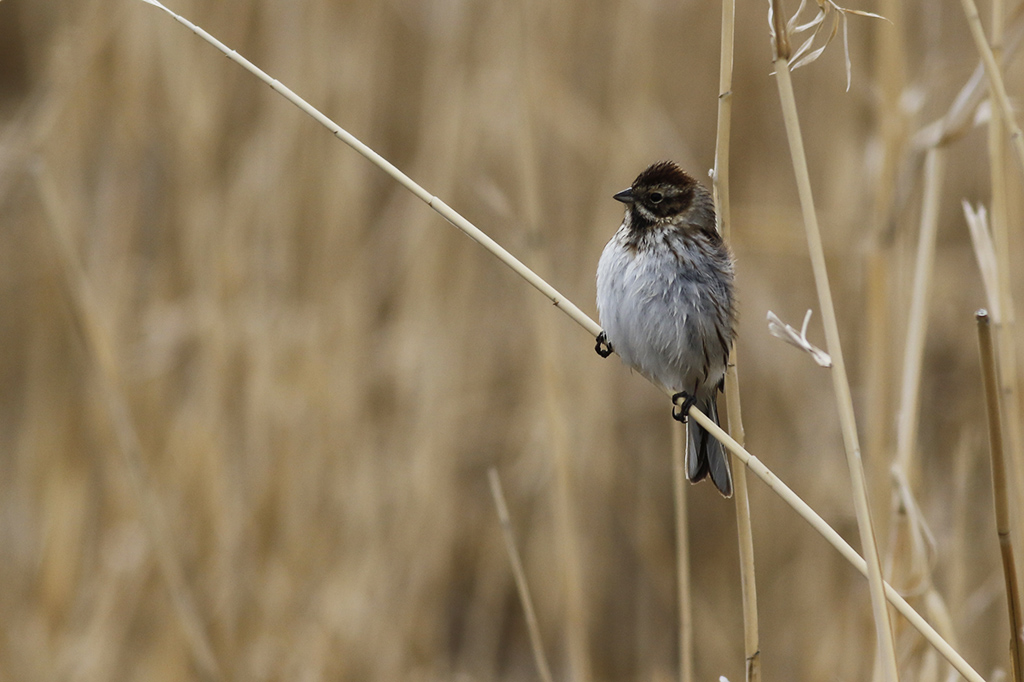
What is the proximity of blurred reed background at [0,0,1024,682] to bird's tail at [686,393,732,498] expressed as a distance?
39 cm

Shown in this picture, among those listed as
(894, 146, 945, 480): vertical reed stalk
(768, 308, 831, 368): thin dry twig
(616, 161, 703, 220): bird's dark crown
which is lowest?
(768, 308, 831, 368): thin dry twig

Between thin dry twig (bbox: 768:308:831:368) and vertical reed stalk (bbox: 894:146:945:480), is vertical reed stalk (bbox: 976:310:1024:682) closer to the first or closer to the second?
thin dry twig (bbox: 768:308:831:368)

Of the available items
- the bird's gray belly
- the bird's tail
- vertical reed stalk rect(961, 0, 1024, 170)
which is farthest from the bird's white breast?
vertical reed stalk rect(961, 0, 1024, 170)

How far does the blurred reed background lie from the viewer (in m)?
2.98

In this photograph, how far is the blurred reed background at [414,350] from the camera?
9.78ft

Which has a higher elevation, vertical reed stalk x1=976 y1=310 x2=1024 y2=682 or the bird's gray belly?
the bird's gray belly

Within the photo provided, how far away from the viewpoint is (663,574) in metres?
3.64

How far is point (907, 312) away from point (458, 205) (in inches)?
62.8

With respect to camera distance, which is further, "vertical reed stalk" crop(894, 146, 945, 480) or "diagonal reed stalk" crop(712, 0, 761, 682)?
"vertical reed stalk" crop(894, 146, 945, 480)

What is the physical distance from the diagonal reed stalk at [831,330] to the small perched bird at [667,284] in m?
0.91

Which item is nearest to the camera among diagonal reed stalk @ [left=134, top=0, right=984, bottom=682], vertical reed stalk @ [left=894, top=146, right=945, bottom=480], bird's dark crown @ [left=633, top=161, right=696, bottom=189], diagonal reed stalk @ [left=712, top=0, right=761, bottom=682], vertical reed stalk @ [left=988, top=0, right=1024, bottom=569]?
diagonal reed stalk @ [left=134, top=0, right=984, bottom=682]

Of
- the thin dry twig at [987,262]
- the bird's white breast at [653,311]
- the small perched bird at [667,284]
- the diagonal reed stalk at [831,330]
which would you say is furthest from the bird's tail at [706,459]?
the diagonal reed stalk at [831,330]

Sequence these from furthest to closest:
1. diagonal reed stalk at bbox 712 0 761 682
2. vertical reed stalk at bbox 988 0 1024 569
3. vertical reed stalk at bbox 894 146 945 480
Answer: vertical reed stalk at bbox 894 146 945 480 < vertical reed stalk at bbox 988 0 1024 569 < diagonal reed stalk at bbox 712 0 761 682

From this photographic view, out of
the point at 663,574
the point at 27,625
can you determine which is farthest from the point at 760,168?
the point at 27,625
